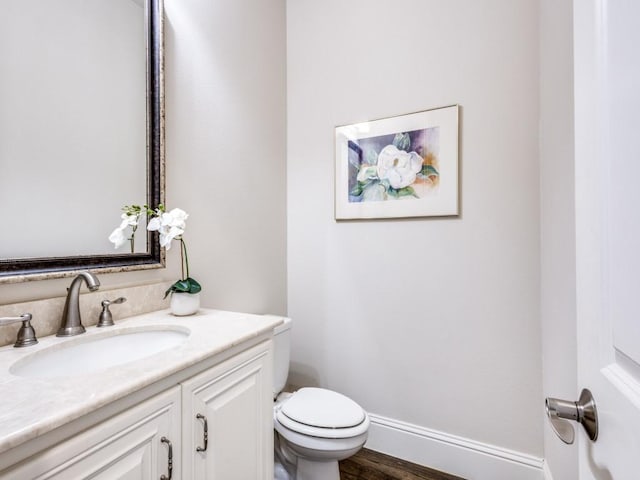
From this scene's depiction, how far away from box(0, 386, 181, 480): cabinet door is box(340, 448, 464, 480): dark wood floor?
119 centimetres

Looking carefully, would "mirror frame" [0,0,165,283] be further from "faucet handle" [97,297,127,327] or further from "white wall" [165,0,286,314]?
"faucet handle" [97,297,127,327]

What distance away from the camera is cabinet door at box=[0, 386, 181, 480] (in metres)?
0.51

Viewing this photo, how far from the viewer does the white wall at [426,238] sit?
4.84 feet

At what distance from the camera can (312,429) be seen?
1270 millimetres

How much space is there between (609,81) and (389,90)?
1.47 meters

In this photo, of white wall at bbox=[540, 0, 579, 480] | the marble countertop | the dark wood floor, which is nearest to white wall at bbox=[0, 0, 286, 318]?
the marble countertop

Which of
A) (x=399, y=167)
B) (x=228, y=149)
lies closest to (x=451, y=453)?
(x=399, y=167)

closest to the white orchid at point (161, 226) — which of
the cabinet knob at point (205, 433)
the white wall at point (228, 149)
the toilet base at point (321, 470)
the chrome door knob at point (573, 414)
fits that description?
the white wall at point (228, 149)

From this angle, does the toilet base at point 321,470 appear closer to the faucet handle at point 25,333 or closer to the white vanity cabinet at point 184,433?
the white vanity cabinet at point 184,433

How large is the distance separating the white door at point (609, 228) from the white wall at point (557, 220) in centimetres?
66

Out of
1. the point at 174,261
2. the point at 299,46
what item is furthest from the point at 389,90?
the point at 174,261

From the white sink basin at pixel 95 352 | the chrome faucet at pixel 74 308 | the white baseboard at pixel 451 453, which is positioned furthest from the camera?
the white baseboard at pixel 451 453

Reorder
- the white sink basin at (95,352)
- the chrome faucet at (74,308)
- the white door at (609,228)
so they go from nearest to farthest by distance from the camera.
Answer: the white door at (609,228) < the white sink basin at (95,352) < the chrome faucet at (74,308)

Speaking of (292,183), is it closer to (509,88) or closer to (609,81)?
(509,88)
